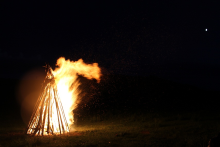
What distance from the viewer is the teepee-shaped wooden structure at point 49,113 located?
435 inches

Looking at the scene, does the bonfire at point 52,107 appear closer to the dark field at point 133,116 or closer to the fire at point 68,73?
the fire at point 68,73

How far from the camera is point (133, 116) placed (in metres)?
17.8

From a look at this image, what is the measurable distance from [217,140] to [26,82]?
1346 inches

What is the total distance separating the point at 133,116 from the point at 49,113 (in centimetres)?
823

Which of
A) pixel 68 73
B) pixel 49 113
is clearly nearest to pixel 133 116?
pixel 68 73

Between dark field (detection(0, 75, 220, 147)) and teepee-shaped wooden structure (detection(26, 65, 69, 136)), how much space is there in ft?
2.42

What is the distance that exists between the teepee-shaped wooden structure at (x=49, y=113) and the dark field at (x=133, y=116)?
74cm

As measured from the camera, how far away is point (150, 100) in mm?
27125

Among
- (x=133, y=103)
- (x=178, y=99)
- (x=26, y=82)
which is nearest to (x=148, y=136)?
(x=133, y=103)

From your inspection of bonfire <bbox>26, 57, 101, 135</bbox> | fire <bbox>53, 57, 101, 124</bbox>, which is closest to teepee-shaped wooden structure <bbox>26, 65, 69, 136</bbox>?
bonfire <bbox>26, 57, 101, 135</bbox>

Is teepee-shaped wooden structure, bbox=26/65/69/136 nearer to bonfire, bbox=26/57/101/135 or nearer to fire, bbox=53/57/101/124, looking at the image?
bonfire, bbox=26/57/101/135

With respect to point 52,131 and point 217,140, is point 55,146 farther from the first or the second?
point 217,140

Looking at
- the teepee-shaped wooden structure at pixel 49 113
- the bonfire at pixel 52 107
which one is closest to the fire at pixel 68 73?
the bonfire at pixel 52 107

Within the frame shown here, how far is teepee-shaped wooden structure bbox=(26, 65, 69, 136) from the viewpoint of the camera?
435 inches
